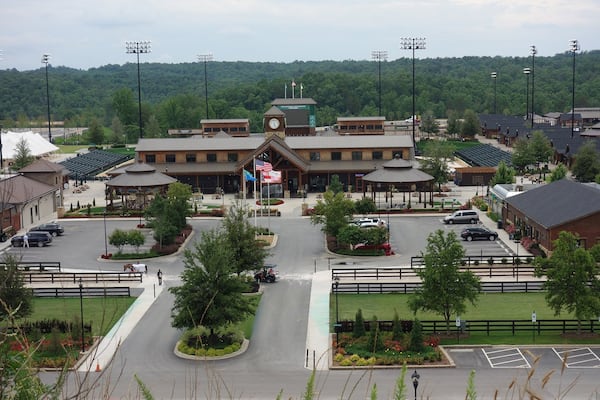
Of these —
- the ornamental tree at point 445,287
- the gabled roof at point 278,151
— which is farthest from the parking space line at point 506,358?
the gabled roof at point 278,151

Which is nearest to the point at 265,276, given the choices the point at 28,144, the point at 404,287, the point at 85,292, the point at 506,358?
the point at 404,287

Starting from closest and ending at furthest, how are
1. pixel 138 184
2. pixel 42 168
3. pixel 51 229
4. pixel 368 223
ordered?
pixel 368 223 < pixel 51 229 < pixel 138 184 < pixel 42 168

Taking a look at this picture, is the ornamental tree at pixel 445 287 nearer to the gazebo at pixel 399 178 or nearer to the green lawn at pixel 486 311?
the green lawn at pixel 486 311

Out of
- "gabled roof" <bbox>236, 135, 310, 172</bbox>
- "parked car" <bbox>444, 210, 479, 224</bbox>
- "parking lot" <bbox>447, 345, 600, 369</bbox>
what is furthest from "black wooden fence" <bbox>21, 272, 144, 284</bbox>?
"gabled roof" <bbox>236, 135, 310, 172</bbox>

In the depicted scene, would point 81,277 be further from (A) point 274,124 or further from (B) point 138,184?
(A) point 274,124

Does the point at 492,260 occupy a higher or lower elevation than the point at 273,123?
lower

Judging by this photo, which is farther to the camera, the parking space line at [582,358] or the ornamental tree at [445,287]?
the ornamental tree at [445,287]

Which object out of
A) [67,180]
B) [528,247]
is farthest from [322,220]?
[67,180]
